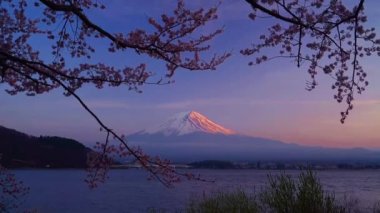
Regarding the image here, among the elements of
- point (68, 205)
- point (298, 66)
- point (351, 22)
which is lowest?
point (68, 205)

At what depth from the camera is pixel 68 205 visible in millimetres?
33969

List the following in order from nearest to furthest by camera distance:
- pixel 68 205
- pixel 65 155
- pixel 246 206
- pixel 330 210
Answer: pixel 330 210 → pixel 246 206 → pixel 68 205 → pixel 65 155

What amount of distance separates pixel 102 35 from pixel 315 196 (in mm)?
3418

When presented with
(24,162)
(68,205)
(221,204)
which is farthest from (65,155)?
(221,204)

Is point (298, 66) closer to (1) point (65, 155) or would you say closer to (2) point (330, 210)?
(2) point (330, 210)

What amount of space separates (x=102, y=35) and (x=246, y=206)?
4.61 meters

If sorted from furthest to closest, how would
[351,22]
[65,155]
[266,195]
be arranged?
[65,155], [266,195], [351,22]

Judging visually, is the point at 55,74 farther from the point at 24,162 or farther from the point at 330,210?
the point at 24,162

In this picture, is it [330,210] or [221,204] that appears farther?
[221,204]

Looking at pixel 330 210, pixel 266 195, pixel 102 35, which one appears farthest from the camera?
pixel 266 195

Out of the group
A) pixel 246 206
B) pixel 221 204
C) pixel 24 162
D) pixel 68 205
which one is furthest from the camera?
pixel 24 162

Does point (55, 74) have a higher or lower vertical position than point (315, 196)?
higher

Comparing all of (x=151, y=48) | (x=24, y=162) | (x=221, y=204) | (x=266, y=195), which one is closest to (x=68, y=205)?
(x=24, y=162)

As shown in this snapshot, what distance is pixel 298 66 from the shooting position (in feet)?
13.3
